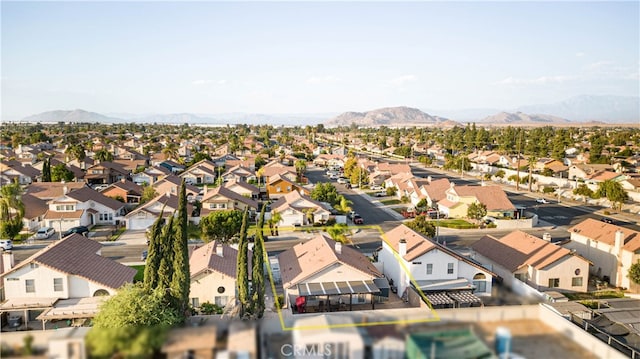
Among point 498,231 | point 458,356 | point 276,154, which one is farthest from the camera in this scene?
point 276,154

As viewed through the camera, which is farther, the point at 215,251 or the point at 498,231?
the point at 498,231

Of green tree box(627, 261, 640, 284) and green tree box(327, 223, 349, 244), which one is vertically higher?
green tree box(627, 261, 640, 284)

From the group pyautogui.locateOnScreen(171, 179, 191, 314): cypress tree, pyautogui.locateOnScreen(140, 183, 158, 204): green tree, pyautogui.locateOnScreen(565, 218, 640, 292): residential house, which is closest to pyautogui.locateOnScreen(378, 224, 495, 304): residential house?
pyautogui.locateOnScreen(565, 218, 640, 292): residential house

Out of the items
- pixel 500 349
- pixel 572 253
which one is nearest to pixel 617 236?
pixel 572 253

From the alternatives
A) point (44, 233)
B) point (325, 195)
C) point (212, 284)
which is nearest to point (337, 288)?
point (212, 284)

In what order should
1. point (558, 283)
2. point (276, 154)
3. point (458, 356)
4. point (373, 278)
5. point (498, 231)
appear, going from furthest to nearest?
point (276, 154) < point (498, 231) < point (558, 283) < point (373, 278) < point (458, 356)

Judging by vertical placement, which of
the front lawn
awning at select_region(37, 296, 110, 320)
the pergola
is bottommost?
the front lawn

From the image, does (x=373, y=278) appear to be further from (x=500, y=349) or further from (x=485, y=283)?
(x=500, y=349)

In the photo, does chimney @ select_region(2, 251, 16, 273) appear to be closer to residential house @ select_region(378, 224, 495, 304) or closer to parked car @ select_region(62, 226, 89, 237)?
parked car @ select_region(62, 226, 89, 237)

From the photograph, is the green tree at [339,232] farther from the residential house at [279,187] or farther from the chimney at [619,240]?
the chimney at [619,240]
